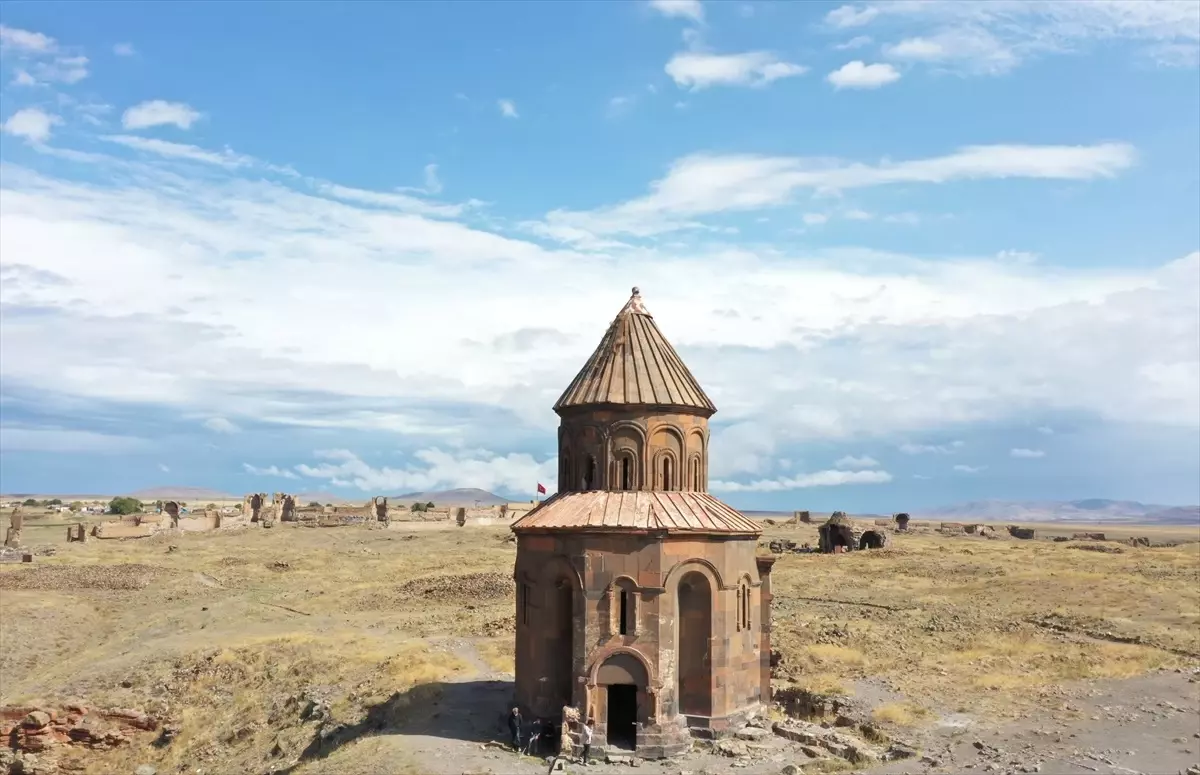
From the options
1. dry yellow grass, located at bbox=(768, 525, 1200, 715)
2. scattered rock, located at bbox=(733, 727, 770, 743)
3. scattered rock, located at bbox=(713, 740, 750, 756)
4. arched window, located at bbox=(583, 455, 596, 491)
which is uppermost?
arched window, located at bbox=(583, 455, 596, 491)

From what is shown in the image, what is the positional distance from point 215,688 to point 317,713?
16.9 feet

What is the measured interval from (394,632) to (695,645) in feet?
50.9

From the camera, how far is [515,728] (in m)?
18.9

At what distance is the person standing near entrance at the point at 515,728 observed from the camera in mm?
18641

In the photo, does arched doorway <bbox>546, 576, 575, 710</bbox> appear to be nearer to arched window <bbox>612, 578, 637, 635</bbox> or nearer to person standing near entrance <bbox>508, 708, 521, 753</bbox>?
person standing near entrance <bbox>508, 708, 521, 753</bbox>

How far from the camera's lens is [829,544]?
2112 inches

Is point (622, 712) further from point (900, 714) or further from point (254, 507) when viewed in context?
point (254, 507)

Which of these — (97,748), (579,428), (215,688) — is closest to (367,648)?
(215,688)

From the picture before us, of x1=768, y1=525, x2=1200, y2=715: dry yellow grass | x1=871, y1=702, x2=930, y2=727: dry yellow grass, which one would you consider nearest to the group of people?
x1=871, y1=702, x2=930, y2=727: dry yellow grass

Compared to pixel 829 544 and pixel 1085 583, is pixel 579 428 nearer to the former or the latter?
pixel 1085 583

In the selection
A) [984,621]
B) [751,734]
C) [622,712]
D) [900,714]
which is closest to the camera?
[751,734]

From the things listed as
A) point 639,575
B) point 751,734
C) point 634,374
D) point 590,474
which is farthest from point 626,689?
point 634,374

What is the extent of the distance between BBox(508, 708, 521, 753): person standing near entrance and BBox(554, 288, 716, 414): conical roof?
624 cm

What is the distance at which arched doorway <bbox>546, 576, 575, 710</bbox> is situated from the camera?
19.4m
